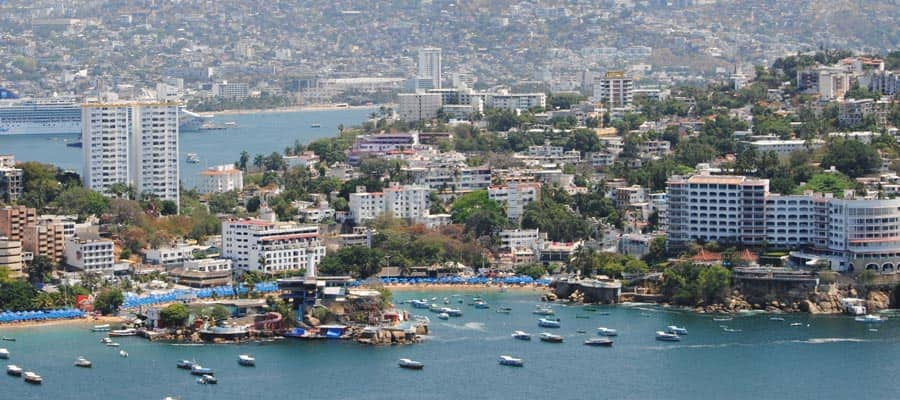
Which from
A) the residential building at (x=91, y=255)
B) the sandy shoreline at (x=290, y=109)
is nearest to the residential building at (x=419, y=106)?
the residential building at (x=91, y=255)

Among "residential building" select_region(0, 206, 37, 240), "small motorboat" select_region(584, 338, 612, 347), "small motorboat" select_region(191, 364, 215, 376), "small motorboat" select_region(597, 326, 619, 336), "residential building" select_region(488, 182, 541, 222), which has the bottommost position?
"small motorboat" select_region(191, 364, 215, 376)

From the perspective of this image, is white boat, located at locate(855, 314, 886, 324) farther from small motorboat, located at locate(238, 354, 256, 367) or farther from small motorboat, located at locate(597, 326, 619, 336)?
small motorboat, located at locate(238, 354, 256, 367)

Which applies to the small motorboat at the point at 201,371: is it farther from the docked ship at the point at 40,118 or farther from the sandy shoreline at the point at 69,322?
the docked ship at the point at 40,118

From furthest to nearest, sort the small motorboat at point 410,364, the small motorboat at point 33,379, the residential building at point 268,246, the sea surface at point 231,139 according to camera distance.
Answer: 1. the sea surface at point 231,139
2. the residential building at point 268,246
3. the small motorboat at point 410,364
4. the small motorboat at point 33,379

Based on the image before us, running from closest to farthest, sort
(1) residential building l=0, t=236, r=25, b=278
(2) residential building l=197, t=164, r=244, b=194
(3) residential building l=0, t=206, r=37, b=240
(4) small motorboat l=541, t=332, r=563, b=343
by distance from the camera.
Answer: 1. (4) small motorboat l=541, t=332, r=563, b=343
2. (1) residential building l=0, t=236, r=25, b=278
3. (3) residential building l=0, t=206, r=37, b=240
4. (2) residential building l=197, t=164, r=244, b=194

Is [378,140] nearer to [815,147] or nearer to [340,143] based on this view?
[340,143]

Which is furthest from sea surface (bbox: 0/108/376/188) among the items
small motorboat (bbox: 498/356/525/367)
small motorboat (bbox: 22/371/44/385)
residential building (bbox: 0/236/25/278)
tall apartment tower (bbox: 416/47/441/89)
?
small motorboat (bbox: 22/371/44/385)

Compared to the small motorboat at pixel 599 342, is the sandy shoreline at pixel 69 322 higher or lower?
higher
